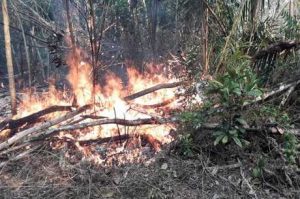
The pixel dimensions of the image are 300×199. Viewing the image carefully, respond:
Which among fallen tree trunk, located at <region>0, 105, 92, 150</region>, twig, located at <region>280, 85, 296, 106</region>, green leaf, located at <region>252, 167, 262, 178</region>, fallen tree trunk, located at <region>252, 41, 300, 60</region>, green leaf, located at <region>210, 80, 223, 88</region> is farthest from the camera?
fallen tree trunk, located at <region>252, 41, 300, 60</region>

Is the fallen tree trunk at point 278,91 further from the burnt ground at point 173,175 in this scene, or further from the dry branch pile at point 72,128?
the burnt ground at point 173,175

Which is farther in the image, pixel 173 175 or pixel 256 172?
pixel 173 175

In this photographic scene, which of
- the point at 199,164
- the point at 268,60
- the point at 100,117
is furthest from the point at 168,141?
the point at 268,60

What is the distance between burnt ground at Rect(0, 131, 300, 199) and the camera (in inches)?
149

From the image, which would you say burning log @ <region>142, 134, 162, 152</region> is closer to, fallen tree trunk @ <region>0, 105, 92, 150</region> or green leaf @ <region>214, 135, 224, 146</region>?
green leaf @ <region>214, 135, 224, 146</region>

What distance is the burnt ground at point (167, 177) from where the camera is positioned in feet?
12.4

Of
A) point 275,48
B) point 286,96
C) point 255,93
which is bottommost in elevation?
point 286,96

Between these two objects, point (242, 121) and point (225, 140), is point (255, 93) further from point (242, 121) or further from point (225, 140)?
point (225, 140)

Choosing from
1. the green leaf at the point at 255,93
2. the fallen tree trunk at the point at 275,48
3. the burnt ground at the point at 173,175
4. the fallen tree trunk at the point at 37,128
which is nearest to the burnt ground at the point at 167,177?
the burnt ground at the point at 173,175

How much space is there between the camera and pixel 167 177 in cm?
404

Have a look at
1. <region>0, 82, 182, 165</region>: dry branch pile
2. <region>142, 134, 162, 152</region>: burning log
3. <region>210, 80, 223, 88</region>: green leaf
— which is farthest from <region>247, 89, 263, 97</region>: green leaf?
<region>142, 134, 162, 152</region>: burning log

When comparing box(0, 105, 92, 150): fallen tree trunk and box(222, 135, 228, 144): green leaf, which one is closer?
box(222, 135, 228, 144): green leaf

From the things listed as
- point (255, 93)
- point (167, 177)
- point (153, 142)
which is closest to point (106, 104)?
point (153, 142)

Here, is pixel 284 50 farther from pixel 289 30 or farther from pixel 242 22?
pixel 242 22
